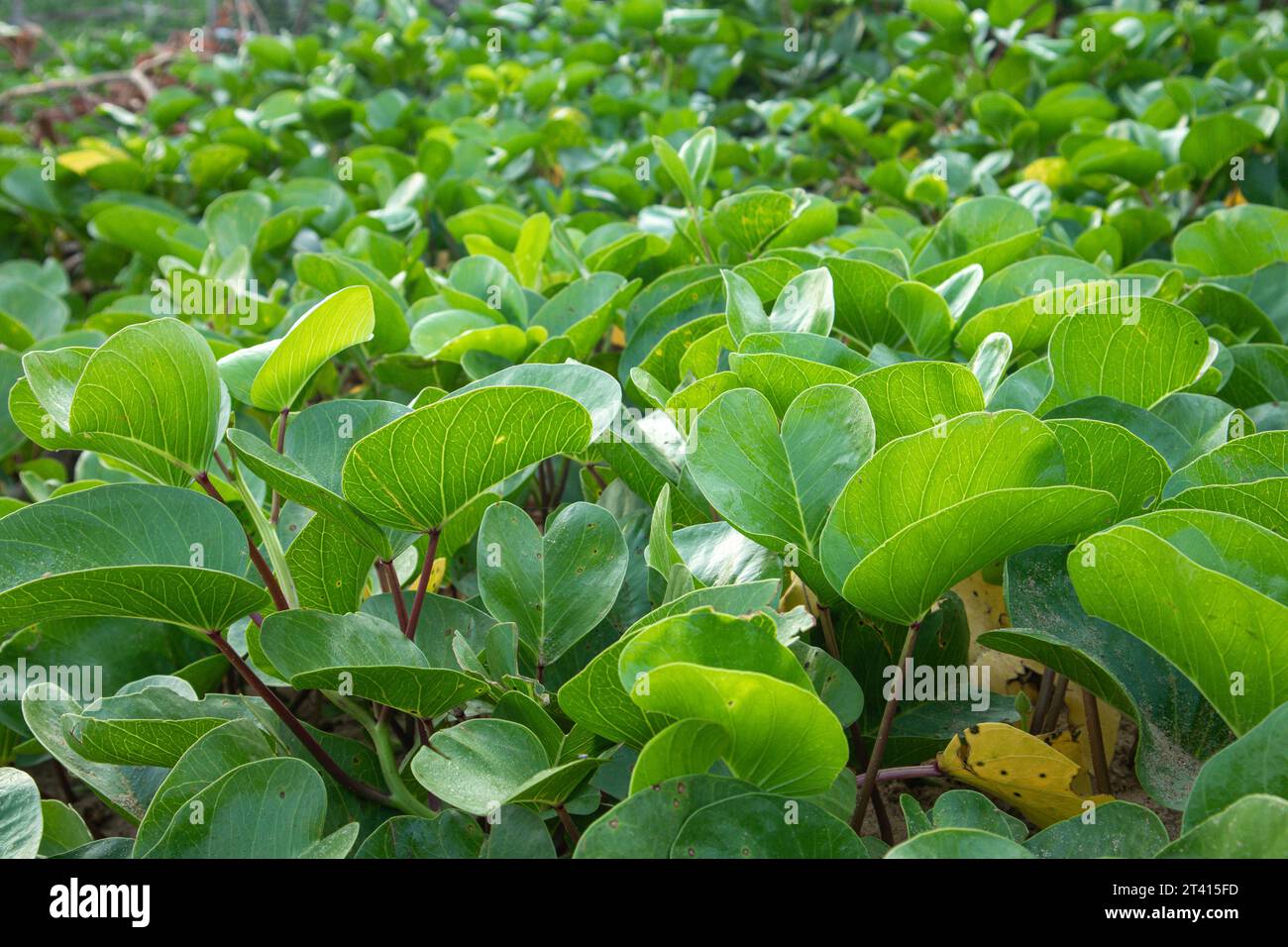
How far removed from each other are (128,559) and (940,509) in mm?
510

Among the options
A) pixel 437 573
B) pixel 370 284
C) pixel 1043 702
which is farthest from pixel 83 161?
pixel 1043 702

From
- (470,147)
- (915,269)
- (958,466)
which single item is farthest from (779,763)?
(470,147)

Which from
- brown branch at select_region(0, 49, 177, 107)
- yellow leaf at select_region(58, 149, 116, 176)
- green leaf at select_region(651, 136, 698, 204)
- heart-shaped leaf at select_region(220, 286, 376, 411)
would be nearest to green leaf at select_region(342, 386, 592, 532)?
heart-shaped leaf at select_region(220, 286, 376, 411)

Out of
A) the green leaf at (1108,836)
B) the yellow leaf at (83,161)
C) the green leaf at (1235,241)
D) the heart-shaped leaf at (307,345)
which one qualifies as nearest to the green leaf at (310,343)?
the heart-shaped leaf at (307,345)

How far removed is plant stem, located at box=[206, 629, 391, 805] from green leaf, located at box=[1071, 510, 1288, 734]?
0.47 meters

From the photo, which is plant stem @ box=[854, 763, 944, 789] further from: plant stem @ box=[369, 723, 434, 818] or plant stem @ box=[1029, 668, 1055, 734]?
plant stem @ box=[369, 723, 434, 818]

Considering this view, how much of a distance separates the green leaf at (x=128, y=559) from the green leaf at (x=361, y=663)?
4 centimetres

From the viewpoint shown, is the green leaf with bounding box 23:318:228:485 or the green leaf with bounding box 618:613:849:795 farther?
the green leaf with bounding box 23:318:228:485

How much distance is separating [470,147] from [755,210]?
3.02 feet

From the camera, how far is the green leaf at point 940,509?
0.59 metres

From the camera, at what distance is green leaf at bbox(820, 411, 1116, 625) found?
23.1 inches

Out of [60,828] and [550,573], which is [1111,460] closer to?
[550,573]

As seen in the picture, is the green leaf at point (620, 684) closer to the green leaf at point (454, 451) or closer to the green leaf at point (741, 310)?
the green leaf at point (454, 451)

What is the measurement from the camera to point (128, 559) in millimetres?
714
